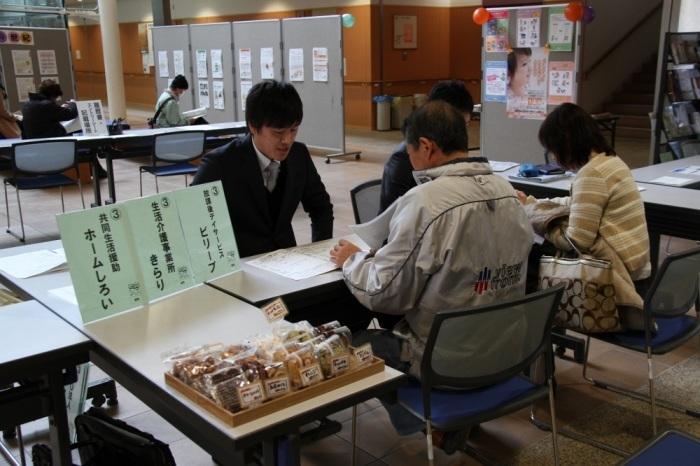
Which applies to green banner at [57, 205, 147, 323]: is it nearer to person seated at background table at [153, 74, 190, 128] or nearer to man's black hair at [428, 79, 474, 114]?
man's black hair at [428, 79, 474, 114]

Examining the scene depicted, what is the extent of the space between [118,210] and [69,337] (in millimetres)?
374

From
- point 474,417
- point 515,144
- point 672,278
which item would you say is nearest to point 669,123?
point 515,144

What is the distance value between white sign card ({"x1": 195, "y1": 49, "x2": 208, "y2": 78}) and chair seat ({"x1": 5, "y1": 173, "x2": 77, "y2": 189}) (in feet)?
16.8

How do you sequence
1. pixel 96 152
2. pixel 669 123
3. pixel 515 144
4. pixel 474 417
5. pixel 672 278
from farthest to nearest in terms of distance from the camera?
pixel 515 144
pixel 96 152
pixel 669 123
pixel 672 278
pixel 474 417

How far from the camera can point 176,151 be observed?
613cm

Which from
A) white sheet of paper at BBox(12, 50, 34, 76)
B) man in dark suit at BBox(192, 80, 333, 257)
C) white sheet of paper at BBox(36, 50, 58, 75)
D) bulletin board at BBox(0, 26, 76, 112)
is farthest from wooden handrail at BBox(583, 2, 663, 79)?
man in dark suit at BBox(192, 80, 333, 257)

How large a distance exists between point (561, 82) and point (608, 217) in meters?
4.72

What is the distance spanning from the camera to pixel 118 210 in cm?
192

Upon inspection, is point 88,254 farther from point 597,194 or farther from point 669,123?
point 669,123

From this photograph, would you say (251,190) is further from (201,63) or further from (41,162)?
(201,63)

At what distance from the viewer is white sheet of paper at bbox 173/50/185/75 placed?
35.2 feet

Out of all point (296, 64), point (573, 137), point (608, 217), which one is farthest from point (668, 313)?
point (296, 64)

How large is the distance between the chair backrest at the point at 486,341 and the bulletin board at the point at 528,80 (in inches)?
211

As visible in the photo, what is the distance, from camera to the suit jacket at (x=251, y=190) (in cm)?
260
